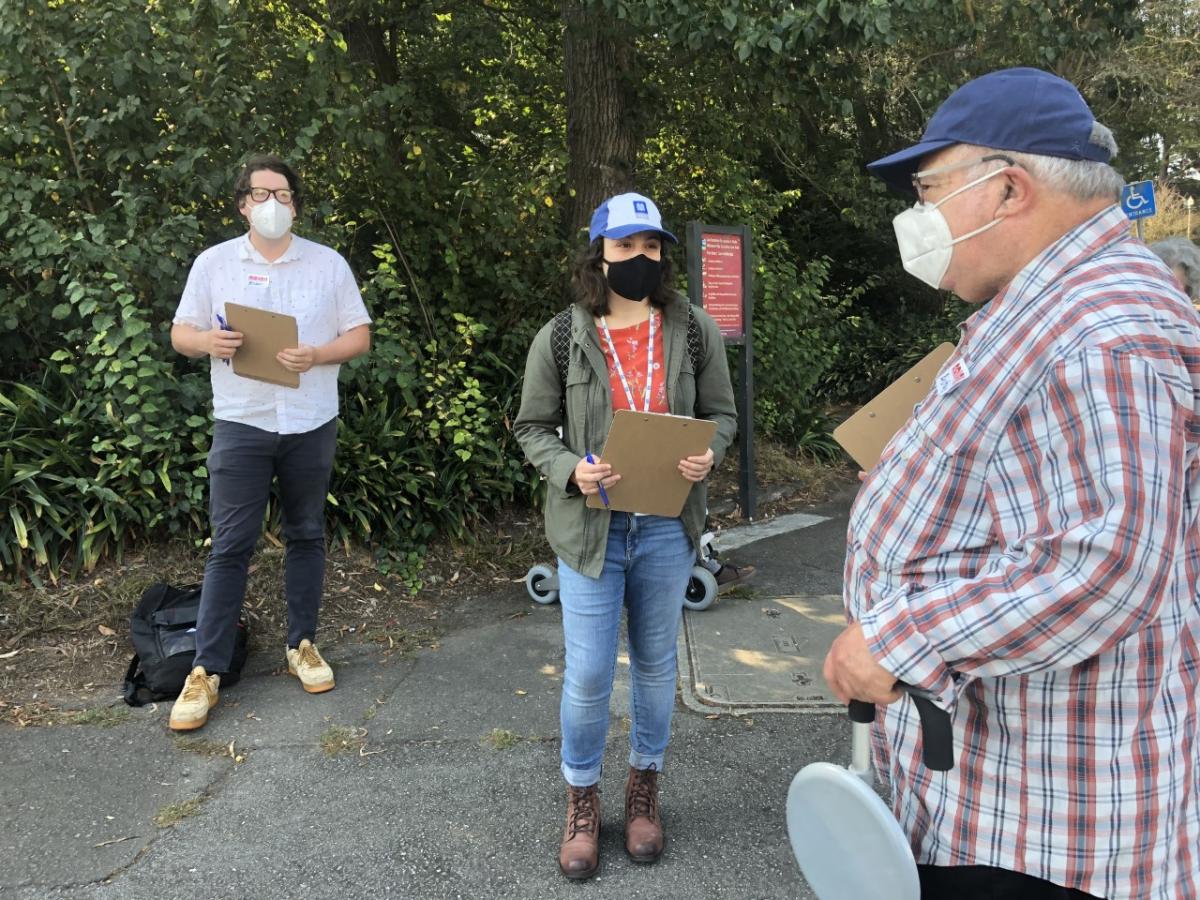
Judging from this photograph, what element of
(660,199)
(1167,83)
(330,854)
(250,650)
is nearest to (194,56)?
(250,650)

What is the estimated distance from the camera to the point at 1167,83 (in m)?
10.7

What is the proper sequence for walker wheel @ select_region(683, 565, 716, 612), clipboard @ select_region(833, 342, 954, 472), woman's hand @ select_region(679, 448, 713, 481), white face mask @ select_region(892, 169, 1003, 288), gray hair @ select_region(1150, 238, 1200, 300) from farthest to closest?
walker wheel @ select_region(683, 565, 716, 612)
gray hair @ select_region(1150, 238, 1200, 300)
woman's hand @ select_region(679, 448, 713, 481)
clipboard @ select_region(833, 342, 954, 472)
white face mask @ select_region(892, 169, 1003, 288)

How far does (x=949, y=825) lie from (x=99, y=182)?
5639mm

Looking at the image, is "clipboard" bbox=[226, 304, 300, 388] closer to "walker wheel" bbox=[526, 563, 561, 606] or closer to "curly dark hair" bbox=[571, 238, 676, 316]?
"curly dark hair" bbox=[571, 238, 676, 316]

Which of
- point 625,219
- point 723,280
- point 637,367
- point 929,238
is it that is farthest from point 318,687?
point 723,280

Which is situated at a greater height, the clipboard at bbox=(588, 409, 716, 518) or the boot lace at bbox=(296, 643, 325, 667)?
the clipboard at bbox=(588, 409, 716, 518)

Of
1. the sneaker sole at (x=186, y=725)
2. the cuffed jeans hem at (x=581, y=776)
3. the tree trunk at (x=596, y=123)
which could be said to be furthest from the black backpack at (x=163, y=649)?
the tree trunk at (x=596, y=123)

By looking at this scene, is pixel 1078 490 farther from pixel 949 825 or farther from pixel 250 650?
pixel 250 650

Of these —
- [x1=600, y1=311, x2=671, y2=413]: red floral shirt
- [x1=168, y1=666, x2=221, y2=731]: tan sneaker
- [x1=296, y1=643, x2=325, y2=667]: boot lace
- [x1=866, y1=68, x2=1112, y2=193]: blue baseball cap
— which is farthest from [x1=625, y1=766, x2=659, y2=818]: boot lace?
[x1=866, y1=68, x2=1112, y2=193]: blue baseball cap

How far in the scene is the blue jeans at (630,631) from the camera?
255 centimetres

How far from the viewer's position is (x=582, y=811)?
107 inches

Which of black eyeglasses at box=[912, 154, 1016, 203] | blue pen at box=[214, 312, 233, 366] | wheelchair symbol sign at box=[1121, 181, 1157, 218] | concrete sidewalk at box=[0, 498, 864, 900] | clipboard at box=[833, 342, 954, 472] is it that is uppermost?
wheelchair symbol sign at box=[1121, 181, 1157, 218]

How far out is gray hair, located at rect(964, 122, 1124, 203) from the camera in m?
1.21

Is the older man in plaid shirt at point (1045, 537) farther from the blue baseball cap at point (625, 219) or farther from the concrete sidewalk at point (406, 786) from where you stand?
the concrete sidewalk at point (406, 786)
